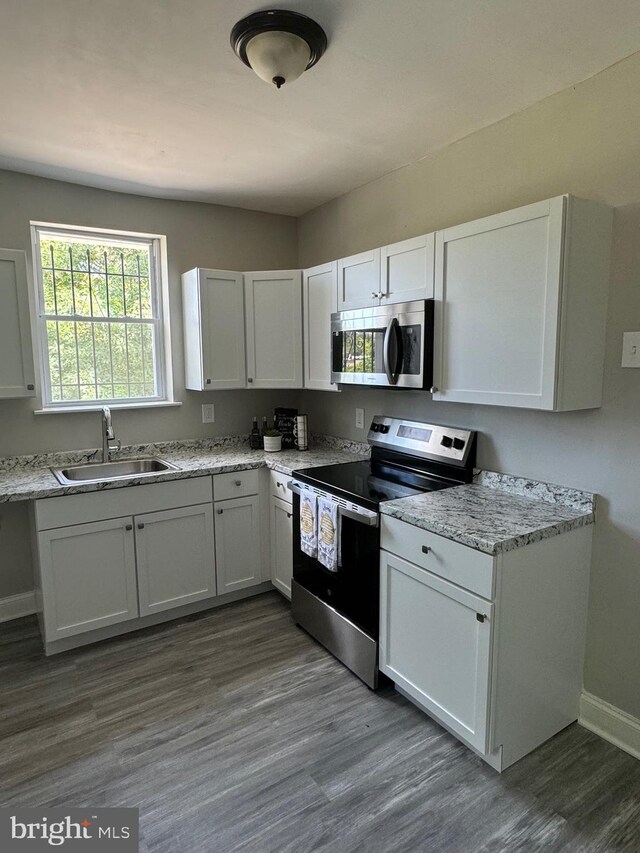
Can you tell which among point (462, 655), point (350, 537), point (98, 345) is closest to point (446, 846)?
point (462, 655)

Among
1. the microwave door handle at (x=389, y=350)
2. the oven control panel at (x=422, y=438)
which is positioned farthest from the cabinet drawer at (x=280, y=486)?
the microwave door handle at (x=389, y=350)

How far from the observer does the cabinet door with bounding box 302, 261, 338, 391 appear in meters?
2.94

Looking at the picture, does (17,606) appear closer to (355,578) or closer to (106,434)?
(106,434)

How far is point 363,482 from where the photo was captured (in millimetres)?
2459

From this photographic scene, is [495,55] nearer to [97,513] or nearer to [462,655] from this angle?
[462,655]

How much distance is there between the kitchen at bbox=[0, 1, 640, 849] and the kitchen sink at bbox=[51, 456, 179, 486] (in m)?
0.18

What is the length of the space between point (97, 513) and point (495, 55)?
2.63m

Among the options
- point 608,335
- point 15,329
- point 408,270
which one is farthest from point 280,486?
point 608,335

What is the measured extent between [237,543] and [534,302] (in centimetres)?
212

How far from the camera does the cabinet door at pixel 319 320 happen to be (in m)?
2.94

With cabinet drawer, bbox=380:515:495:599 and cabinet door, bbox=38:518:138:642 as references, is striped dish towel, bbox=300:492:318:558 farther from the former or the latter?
cabinet door, bbox=38:518:138:642

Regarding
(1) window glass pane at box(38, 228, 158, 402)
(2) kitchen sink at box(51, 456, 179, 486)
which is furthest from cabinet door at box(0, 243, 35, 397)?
(2) kitchen sink at box(51, 456, 179, 486)

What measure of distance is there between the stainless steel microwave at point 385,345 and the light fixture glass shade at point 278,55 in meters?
1.04

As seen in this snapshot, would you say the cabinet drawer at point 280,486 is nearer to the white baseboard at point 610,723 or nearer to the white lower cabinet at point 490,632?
the white lower cabinet at point 490,632
